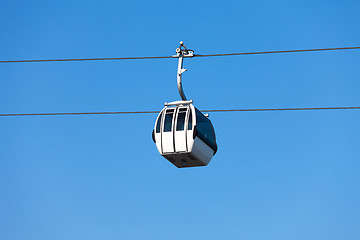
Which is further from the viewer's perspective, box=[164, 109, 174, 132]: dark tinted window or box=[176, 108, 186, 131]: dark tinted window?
box=[164, 109, 174, 132]: dark tinted window

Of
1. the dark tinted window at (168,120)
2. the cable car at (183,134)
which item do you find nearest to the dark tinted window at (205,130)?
the cable car at (183,134)

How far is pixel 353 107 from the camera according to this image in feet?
87.1

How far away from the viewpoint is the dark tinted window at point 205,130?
27.8 meters

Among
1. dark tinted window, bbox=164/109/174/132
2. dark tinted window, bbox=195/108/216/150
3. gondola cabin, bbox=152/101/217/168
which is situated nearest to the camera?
gondola cabin, bbox=152/101/217/168

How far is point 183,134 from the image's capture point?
27516 millimetres

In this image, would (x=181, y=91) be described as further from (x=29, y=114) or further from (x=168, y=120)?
(x=29, y=114)

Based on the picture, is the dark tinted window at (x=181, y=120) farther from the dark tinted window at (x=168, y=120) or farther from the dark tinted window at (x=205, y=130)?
the dark tinted window at (x=205, y=130)

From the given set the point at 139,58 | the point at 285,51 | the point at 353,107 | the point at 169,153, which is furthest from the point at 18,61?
the point at 353,107

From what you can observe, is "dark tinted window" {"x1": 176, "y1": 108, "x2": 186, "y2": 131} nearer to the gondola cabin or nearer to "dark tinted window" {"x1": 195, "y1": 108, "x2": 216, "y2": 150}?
the gondola cabin

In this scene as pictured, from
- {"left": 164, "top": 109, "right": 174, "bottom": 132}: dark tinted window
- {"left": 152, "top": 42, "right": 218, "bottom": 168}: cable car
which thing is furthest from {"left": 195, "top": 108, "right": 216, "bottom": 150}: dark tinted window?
{"left": 164, "top": 109, "right": 174, "bottom": 132}: dark tinted window

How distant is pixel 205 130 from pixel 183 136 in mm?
1050

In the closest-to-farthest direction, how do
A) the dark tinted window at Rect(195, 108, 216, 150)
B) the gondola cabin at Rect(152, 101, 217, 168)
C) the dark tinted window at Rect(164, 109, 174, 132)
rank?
the gondola cabin at Rect(152, 101, 217, 168), the dark tinted window at Rect(195, 108, 216, 150), the dark tinted window at Rect(164, 109, 174, 132)

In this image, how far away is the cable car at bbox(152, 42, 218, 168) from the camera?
27406 mm

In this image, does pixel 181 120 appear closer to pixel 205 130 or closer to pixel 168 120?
pixel 168 120
